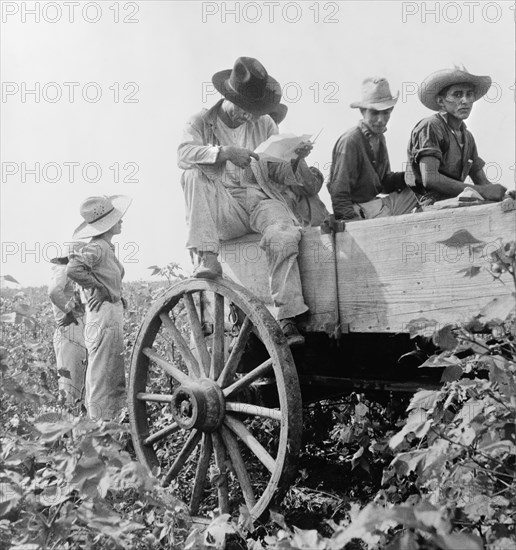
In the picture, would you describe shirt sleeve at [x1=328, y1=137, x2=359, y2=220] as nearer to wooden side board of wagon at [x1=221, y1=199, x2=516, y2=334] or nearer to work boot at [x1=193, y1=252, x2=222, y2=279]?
wooden side board of wagon at [x1=221, y1=199, x2=516, y2=334]

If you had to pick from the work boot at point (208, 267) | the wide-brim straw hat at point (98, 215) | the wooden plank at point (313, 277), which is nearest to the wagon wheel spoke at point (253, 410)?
the wooden plank at point (313, 277)

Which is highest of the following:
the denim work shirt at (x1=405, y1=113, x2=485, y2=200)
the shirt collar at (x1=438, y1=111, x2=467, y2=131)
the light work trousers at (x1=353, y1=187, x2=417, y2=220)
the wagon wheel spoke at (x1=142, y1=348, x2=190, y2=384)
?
the shirt collar at (x1=438, y1=111, x2=467, y2=131)

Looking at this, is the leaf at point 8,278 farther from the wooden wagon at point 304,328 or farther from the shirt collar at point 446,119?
the shirt collar at point 446,119

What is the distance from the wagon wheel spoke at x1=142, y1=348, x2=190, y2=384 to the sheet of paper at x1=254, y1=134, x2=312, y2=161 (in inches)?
50.5

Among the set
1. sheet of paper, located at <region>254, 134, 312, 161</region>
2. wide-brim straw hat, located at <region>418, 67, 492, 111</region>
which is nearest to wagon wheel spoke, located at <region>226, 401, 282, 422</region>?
sheet of paper, located at <region>254, 134, 312, 161</region>

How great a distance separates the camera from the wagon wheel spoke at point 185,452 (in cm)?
419

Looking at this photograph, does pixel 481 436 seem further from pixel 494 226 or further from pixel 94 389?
pixel 94 389

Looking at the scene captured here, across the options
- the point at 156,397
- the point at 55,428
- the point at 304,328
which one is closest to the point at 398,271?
the point at 304,328

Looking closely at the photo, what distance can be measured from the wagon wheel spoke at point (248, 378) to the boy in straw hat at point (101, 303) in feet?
5.42

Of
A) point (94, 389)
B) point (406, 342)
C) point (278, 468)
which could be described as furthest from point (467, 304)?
point (94, 389)

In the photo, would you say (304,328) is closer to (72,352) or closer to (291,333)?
(291,333)

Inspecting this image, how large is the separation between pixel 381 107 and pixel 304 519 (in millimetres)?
2415

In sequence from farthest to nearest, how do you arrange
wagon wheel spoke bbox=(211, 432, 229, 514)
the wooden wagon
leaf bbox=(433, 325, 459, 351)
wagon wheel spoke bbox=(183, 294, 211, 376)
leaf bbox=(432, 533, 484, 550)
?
wagon wheel spoke bbox=(183, 294, 211, 376), wagon wheel spoke bbox=(211, 432, 229, 514), the wooden wagon, leaf bbox=(433, 325, 459, 351), leaf bbox=(432, 533, 484, 550)

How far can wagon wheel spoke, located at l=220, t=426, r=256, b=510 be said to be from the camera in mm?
3883
